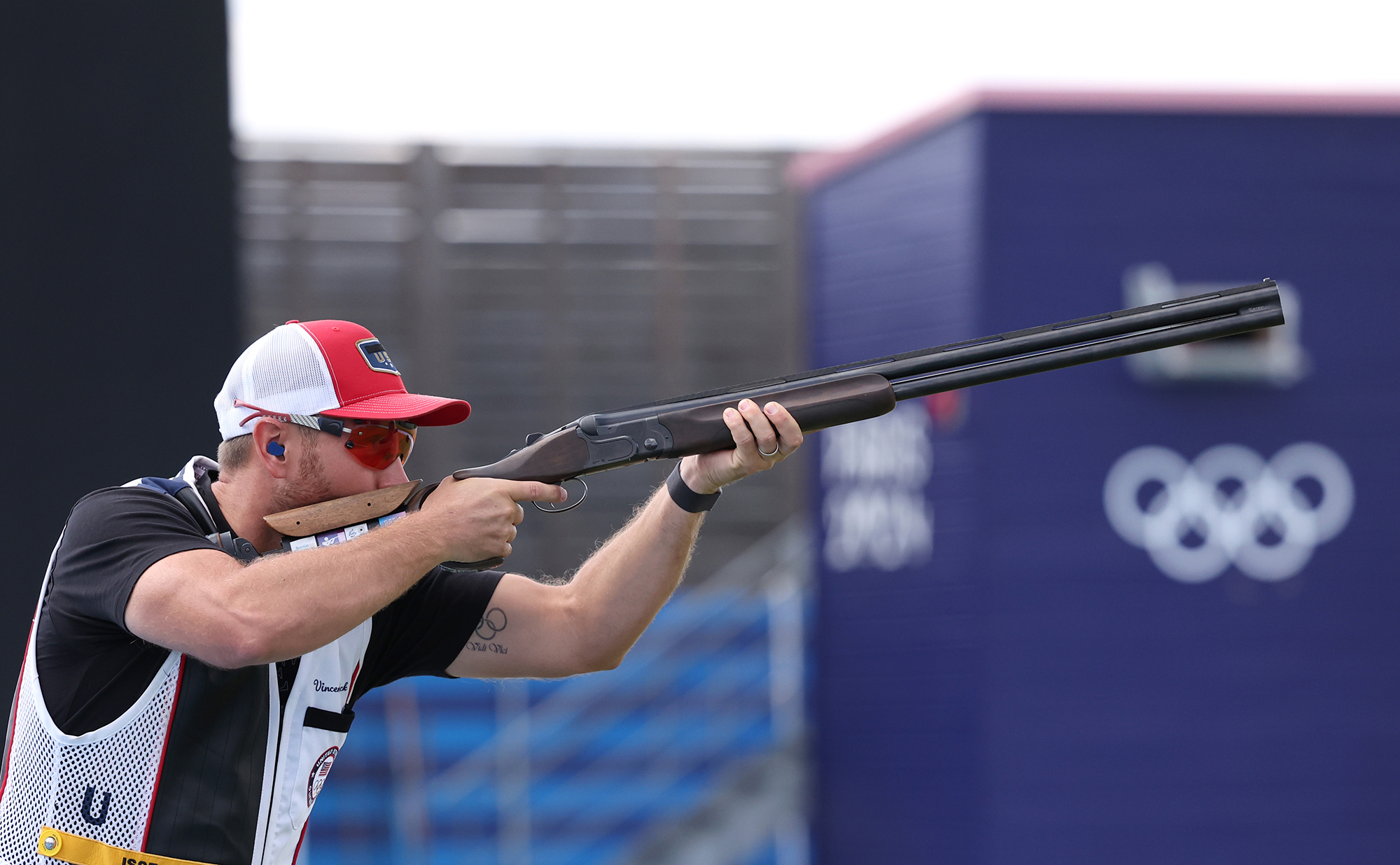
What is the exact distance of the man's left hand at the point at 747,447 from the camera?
2.96m

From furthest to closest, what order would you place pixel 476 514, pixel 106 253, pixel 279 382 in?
pixel 106 253 < pixel 279 382 < pixel 476 514

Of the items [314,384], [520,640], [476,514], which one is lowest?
[520,640]

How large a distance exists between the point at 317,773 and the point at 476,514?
640 mm

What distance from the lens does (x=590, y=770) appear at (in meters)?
8.98

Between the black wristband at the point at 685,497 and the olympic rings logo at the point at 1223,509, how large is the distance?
4.35 meters

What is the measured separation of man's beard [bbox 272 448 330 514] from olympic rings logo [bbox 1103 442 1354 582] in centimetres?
491

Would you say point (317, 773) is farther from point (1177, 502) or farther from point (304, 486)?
point (1177, 502)

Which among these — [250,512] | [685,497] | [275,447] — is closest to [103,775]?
[250,512]

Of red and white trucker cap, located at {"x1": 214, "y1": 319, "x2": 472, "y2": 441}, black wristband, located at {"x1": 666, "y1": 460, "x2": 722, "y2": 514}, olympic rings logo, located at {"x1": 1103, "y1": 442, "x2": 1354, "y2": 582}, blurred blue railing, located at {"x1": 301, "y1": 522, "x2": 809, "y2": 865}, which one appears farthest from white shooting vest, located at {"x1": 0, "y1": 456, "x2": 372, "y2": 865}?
blurred blue railing, located at {"x1": 301, "y1": 522, "x2": 809, "y2": 865}

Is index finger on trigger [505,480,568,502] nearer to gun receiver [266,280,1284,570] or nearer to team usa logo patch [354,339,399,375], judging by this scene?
gun receiver [266,280,1284,570]

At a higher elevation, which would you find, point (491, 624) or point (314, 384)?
point (314, 384)

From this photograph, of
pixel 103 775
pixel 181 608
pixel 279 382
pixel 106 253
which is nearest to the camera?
pixel 181 608

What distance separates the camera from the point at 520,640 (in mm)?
3117

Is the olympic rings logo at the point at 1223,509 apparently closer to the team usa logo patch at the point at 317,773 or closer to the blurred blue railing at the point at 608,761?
the blurred blue railing at the point at 608,761
